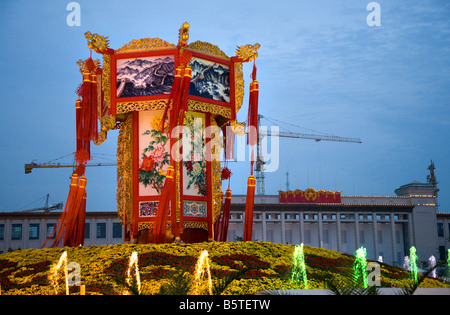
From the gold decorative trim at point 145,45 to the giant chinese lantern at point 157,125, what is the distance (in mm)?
33

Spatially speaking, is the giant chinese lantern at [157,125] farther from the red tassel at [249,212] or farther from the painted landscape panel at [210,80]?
the red tassel at [249,212]

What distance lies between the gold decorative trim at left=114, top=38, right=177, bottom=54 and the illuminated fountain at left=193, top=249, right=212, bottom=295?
7.26 meters

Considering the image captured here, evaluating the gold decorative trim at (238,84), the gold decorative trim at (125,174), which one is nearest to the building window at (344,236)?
the gold decorative trim at (238,84)

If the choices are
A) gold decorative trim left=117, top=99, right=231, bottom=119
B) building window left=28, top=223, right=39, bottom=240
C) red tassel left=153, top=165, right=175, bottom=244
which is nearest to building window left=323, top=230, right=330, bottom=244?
building window left=28, top=223, right=39, bottom=240

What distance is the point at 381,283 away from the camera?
15242 millimetres

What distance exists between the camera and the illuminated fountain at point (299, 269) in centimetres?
1424

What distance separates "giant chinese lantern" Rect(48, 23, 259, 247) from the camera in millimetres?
18625

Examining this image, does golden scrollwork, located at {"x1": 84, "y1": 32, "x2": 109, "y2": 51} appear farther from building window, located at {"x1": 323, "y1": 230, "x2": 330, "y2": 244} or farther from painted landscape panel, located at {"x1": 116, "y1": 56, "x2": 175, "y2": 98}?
building window, located at {"x1": 323, "y1": 230, "x2": 330, "y2": 244}

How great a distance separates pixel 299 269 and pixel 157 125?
6.77 metres

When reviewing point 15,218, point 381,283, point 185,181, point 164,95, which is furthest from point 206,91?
point 15,218

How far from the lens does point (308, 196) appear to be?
2312 inches

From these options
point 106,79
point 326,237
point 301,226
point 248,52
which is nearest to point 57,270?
point 106,79
